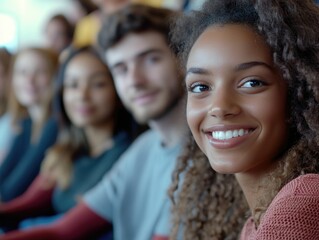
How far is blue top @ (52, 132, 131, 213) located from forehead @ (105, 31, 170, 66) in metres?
0.26

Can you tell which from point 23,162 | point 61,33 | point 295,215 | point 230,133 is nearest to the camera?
point 295,215

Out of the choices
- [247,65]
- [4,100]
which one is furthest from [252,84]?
[4,100]

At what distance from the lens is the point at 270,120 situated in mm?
672

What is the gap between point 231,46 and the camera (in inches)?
26.9

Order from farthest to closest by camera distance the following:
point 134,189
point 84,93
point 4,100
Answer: point 4,100
point 84,93
point 134,189

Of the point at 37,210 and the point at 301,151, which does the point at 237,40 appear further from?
the point at 37,210

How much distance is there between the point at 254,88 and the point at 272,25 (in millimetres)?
75

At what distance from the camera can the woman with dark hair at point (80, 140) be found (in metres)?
1.46

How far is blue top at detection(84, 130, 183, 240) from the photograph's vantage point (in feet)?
3.94

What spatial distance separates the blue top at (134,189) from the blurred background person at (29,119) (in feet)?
1.71

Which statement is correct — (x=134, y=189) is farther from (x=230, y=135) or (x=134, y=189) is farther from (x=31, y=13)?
(x=31, y=13)

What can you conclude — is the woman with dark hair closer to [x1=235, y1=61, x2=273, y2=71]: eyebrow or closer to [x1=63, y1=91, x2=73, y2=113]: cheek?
[x1=63, y1=91, x2=73, y2=113]: cheek

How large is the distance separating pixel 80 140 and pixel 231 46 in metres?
0.92

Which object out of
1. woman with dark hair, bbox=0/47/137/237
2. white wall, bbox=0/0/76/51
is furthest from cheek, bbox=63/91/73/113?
white wall, bbox=0/0/76/51
